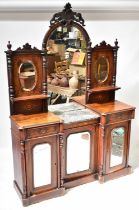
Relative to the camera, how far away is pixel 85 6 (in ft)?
6.50

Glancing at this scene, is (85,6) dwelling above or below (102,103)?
above

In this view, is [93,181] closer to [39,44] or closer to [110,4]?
[39,44]

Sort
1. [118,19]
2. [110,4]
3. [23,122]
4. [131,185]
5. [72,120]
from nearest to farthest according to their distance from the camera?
1. [23,122]
2. [72,120]
3. [131,185]
4. [110,4]
5. [118,19]

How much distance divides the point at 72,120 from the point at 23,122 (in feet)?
1.00

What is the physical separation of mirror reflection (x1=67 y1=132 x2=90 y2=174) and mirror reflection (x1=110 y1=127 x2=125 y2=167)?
18 cm

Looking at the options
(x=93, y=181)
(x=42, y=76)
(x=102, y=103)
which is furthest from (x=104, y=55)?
(x=93, y=181)

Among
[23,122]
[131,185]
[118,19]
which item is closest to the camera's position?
[23,122]

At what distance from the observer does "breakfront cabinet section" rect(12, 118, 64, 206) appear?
1.60 meters

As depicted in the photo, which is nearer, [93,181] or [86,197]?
[86,197]

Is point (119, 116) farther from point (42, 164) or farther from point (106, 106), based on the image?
point (42, 164)

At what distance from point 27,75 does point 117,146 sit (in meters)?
0.78

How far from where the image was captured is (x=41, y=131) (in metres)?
1.60

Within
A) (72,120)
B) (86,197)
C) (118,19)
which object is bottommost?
(86,197)

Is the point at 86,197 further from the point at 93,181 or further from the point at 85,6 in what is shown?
the point at 85,6
